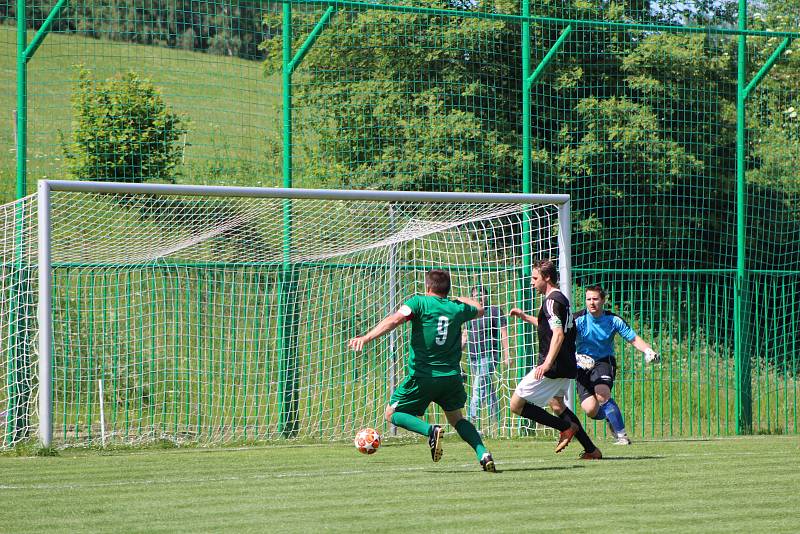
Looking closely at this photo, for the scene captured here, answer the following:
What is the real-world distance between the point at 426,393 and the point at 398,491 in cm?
147

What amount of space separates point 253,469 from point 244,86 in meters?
5.90

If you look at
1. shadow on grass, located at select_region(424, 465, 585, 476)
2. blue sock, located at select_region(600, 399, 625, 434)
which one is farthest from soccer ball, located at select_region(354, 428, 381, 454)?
blue sock, located at select_region(600, 399, 625, 434)

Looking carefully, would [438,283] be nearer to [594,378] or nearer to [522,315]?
[522,315]

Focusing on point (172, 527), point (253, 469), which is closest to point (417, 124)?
point (253, 469)

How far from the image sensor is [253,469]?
9953mm

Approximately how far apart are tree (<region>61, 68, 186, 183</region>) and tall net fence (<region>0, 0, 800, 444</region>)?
1.5 inches

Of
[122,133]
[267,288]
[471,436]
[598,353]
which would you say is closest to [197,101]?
[122,133]

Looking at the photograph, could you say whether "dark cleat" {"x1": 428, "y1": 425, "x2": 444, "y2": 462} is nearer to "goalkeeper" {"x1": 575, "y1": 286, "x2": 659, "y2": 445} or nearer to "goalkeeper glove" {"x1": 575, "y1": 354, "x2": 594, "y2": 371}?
"goalkeeper" {"x1": 575, "y1": 286, "x2": 659, "y2": 445}

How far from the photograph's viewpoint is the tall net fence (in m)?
13.7

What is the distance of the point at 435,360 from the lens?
955 cm

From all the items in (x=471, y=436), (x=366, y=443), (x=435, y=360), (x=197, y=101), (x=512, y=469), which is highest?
(x=197, y=101)

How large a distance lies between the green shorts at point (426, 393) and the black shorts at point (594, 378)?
2.59 meters

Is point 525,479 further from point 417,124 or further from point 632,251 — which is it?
point 632,251

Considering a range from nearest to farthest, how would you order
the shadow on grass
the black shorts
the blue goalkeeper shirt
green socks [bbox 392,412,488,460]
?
1. green socks [bbox 392,412,488,460]
2. the shadow on grass
3. the black shorts
4. the blue goalkeeper shirt
